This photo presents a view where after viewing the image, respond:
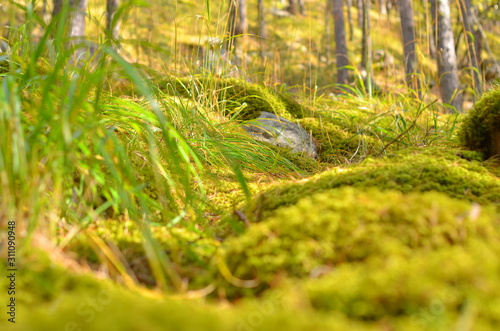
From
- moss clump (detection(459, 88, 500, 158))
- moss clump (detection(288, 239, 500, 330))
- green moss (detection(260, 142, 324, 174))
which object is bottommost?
green moss (detection(260, 142, 324, 174))

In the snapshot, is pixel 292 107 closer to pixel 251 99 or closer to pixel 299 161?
pixel 251 99

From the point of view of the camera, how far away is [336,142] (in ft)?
9.21

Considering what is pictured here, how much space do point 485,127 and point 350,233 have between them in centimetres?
120

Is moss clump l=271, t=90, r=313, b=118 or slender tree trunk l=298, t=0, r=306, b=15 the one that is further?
slender tree trunk l=298, t=0, r=306, b=15

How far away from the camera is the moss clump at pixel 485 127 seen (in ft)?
5.30

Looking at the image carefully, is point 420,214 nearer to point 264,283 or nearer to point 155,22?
point 264,283

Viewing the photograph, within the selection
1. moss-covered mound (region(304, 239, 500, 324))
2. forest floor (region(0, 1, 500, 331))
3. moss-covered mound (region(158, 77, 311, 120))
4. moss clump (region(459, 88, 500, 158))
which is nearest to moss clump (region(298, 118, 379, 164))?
moss-covered mound (region(158, 77, 311, 120))

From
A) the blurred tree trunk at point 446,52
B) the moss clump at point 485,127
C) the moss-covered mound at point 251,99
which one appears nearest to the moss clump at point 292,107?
the moss-covered mound at point 251,99

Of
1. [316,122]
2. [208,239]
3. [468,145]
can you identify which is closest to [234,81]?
[316,122]

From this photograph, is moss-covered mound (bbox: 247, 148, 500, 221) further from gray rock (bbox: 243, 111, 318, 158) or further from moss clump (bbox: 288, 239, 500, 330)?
gray rock (bbox: 243, 111, 318, 158)

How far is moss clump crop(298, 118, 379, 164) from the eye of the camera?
2.52 m

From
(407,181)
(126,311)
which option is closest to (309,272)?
(126,311)

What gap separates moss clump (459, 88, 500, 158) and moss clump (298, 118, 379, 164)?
688mm

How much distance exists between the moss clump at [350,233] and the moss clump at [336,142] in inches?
60.4
